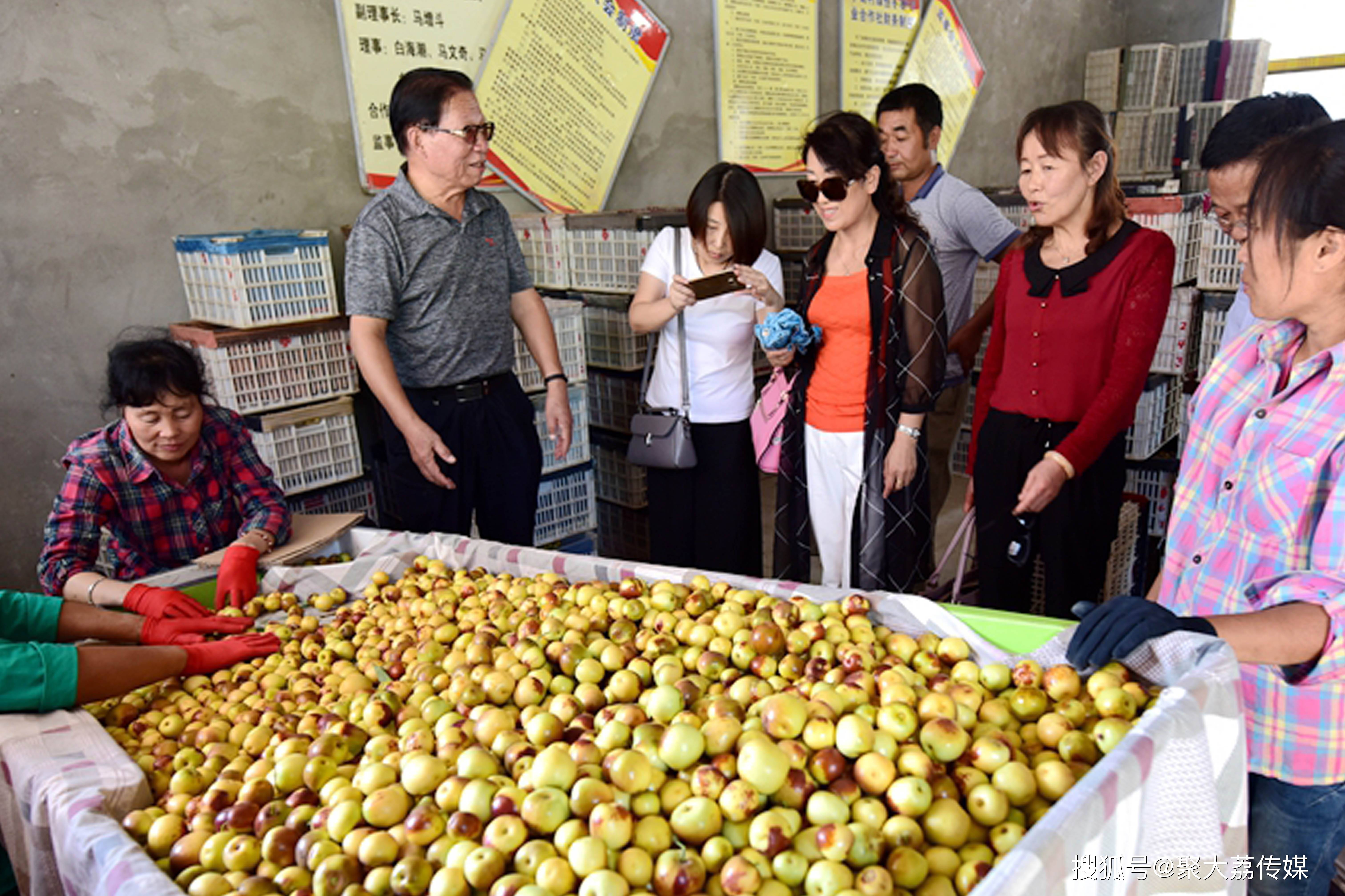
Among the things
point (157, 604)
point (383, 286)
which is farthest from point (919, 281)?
point (157, 604)

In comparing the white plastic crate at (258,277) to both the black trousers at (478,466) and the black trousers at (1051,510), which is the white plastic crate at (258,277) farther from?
the black trousers at (1051,510)

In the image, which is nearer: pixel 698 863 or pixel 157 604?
pixel 698 863

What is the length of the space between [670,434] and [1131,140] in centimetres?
651

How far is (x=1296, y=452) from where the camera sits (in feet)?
3.61

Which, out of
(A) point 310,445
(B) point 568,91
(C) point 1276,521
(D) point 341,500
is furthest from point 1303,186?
(B) point 568,91

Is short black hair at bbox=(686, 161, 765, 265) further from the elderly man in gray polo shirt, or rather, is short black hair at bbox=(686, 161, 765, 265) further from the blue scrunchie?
the elderly man in gray polo shirt

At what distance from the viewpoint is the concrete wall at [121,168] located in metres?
2.69

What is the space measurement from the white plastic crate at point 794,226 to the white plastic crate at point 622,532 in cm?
183

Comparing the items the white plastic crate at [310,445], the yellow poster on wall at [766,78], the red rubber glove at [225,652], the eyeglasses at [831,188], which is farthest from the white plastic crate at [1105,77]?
the red rubber glove at [225,652]

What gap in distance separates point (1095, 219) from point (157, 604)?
2.30 m

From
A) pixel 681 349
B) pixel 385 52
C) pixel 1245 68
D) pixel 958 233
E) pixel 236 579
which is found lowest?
pixel 236 579

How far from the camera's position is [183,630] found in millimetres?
1673

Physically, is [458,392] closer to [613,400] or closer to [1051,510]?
[613,400]

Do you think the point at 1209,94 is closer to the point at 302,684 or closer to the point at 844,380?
the point at 844,380
